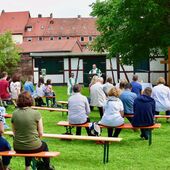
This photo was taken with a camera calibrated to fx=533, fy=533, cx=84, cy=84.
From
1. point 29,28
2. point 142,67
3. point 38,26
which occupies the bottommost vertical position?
point 142,67

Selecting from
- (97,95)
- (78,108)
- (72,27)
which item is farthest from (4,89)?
(72,27)

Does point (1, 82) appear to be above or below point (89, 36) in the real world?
below

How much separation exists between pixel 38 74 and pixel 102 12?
11.9 metres

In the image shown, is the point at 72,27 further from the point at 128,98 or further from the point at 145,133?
the point at 145,133

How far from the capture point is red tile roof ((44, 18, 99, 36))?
10518 cm

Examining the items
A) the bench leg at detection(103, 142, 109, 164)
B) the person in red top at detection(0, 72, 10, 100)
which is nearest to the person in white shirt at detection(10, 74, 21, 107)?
the person in red top at detection(0, 72, 10, 100)

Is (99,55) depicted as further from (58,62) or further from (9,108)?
(9,108)

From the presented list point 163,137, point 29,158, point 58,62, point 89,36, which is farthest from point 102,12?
point 89,36

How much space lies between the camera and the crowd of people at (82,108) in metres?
8.94

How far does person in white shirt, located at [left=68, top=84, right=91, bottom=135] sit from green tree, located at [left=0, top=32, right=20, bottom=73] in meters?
45.2

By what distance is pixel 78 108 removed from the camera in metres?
13.0

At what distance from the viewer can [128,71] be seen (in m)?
38.5

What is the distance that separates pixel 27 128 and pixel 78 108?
423 cm

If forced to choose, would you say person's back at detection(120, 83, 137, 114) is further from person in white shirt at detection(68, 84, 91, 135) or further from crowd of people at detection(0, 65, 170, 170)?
person in white shirt at detection(68, 84, 91, 135)
